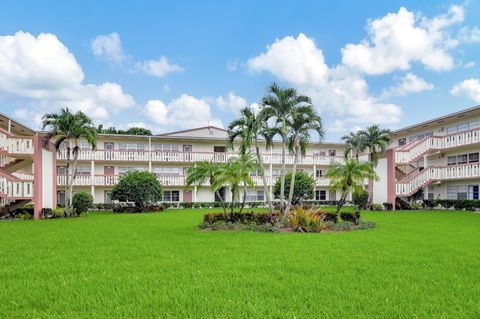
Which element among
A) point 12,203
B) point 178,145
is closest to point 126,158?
point 178,145

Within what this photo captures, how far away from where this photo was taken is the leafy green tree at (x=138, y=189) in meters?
29.7

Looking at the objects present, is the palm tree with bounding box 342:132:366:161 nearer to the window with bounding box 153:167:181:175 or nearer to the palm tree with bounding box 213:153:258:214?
the window with bounding box 153:167:181:175

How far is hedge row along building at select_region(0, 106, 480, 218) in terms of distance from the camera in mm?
23655

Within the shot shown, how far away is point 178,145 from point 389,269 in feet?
105

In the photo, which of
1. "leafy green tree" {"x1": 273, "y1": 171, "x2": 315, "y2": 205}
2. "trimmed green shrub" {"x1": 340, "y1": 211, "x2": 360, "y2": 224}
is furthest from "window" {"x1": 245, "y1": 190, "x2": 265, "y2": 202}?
"trimmed green shrub" {"x1": 340, "y1": 211, "x2": 360, "y2": 224}

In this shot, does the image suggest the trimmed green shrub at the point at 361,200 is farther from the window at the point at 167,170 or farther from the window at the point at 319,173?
the window at the point at 167,170

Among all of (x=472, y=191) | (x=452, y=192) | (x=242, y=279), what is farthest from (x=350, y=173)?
(x=452, y=192)

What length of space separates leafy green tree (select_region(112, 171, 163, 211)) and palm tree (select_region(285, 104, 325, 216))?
16.6 meters

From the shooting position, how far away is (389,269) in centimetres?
772

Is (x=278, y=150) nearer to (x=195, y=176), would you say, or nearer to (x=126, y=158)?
(x=126, y=158)

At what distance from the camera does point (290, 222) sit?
1529 centimetres

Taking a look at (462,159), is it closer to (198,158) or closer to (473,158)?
(473,158)

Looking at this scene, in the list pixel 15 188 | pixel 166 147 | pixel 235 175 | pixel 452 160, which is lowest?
pixel 15 188

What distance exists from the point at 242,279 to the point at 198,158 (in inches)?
1182
